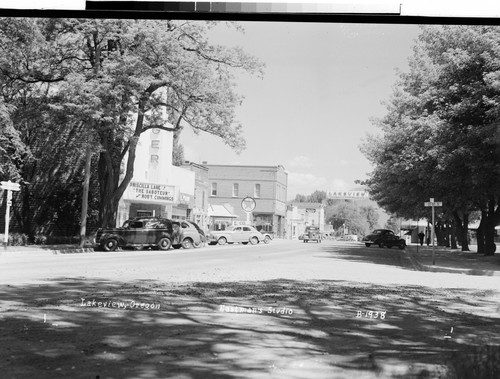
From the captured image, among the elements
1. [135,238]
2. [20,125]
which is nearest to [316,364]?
[135,238]

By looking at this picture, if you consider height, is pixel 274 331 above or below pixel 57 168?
below

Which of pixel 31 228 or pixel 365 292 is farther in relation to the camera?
pixel 31 228

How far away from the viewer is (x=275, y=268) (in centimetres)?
970

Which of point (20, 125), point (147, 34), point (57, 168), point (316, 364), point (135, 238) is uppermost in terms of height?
point (147, 34)

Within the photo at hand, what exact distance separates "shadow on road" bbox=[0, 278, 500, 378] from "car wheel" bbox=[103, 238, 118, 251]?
4.54m

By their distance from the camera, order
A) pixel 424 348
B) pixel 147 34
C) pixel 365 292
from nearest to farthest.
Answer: pixel 424 348 < pixel 365 292 < pixel 147 34

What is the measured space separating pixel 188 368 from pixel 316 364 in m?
1.00

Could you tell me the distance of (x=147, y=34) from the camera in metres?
11.9

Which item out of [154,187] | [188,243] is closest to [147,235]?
[154,187]

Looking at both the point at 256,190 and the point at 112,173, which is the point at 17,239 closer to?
the point at 112,173

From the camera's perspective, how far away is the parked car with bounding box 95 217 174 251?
1162 cm

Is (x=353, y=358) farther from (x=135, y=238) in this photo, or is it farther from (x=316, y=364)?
(x=135, y=238)

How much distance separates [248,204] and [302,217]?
1082 millimetres

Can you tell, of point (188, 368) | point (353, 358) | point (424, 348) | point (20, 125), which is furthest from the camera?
point (20, 125)
